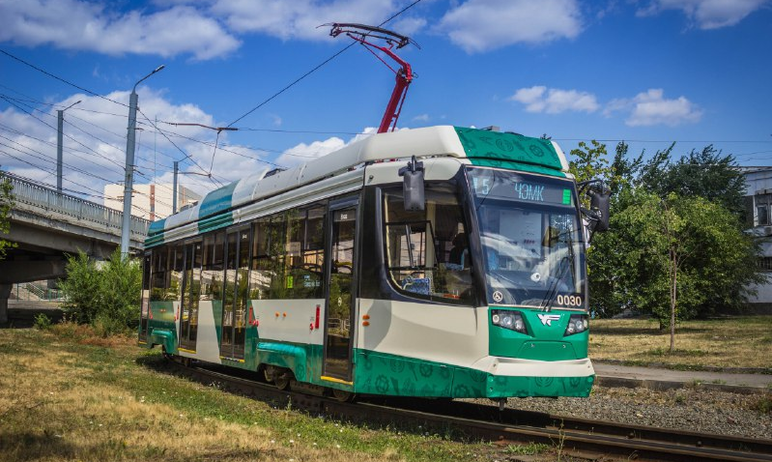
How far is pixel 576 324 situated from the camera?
32.0 feet

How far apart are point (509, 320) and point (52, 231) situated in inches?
1313

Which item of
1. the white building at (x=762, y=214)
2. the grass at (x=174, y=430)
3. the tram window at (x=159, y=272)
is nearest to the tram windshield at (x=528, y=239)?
the grass at (x=174, y=430)

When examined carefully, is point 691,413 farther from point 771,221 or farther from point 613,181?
point 771,221

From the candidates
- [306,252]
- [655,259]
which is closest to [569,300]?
[306,252]

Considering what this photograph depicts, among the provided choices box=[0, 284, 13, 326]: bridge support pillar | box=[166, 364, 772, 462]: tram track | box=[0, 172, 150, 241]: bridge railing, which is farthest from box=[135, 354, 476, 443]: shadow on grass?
box=[0, 284, 13, 326]: bridge support pillar

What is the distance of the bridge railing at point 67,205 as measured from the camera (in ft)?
114

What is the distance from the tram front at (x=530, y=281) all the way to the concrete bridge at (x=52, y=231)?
87.6ft

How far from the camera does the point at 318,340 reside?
1135 cm

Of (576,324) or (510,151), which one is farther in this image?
(510,151)

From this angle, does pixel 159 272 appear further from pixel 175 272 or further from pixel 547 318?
pixel 547 318

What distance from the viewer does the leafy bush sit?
100 feet

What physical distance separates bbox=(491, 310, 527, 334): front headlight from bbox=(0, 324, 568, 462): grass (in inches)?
54.0

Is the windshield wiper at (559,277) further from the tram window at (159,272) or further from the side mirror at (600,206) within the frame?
the tram window at (159,272)

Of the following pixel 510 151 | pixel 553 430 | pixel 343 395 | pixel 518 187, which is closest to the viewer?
pixel 553 430
